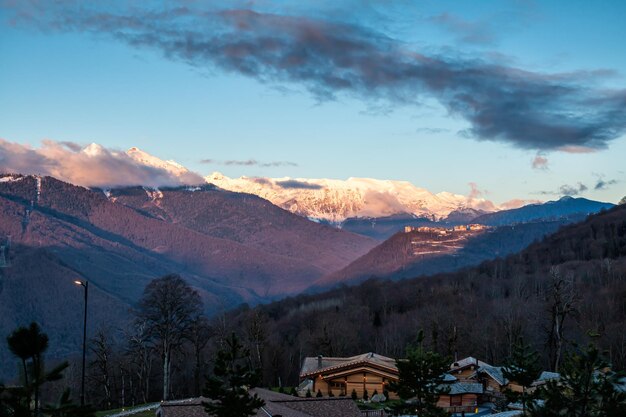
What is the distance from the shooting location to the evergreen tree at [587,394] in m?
30.3

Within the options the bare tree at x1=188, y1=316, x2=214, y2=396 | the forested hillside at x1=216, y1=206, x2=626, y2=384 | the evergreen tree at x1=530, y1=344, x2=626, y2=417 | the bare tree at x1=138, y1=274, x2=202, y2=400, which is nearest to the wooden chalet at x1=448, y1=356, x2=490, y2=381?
the forested hillside at x1=216, y1=206, x2=626, y2=384

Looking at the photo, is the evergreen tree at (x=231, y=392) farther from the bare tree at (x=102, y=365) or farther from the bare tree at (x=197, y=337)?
the bare tree at (x=102, y=365)

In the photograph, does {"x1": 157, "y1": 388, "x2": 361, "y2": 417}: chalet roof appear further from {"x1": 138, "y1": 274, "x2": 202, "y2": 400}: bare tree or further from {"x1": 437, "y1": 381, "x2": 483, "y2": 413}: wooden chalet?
{"x1": 437, "y1": 381, "x2": 483, "y2": 413}: wooden chalet

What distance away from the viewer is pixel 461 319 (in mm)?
122188

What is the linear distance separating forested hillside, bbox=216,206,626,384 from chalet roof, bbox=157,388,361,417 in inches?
1107

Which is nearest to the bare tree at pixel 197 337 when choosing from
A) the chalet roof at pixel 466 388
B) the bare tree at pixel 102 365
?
the bare tree at pixel 102 365

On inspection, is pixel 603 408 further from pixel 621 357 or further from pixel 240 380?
pixel 621 357

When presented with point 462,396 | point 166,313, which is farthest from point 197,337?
point 462,396

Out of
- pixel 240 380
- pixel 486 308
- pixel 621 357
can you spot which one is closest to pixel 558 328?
pixel 621 357

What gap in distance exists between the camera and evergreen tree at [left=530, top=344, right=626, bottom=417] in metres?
30.3

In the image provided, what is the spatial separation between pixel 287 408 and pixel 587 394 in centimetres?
2104

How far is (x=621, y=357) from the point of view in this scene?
293ft

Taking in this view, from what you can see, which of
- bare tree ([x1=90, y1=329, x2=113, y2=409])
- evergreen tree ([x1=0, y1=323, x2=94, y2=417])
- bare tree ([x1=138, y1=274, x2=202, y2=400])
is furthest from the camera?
bare tree ([x1=90, y1=329, x2=113, y2=409])

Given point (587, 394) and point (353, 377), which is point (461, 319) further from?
point (587, 394)
